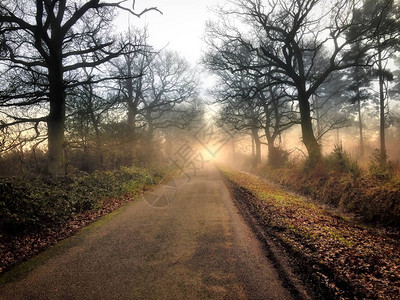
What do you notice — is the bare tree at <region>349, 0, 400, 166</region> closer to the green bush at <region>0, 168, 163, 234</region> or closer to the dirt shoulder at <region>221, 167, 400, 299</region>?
the dirt shoulder at <region>221, 167, 400, 299</region>

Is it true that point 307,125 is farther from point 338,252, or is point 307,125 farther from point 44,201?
point 44,201

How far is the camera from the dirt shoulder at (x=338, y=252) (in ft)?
10.5

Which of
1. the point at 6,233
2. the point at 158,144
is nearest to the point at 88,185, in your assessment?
the point at 6,233

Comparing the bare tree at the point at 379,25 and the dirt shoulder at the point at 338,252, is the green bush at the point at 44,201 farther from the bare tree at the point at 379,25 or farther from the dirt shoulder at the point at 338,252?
the bare tree at the point at 379,25

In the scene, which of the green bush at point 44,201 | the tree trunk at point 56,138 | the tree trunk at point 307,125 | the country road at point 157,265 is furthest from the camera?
the tree trunk at point 307,125

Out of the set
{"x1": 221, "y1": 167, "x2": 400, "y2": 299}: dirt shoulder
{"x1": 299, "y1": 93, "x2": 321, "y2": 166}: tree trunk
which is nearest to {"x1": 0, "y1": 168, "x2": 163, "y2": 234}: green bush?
{"x1": 221, "y1": 167, "x2": 400, "y2": 299}: dirt shoulder

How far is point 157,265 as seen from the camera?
4.09m

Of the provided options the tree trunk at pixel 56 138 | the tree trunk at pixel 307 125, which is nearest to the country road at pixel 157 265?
the tree trunk at pixel 56 138

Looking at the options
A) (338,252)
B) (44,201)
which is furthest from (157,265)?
(44,201)

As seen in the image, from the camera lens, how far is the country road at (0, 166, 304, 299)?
3.33m

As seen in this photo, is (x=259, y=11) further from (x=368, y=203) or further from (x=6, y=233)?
(x=6, y=233)

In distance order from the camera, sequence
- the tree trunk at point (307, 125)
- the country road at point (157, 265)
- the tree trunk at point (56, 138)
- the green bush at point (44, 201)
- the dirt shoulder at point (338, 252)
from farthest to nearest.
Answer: the tree trunk at point (307, 125) → the tree trunk at point (56, 138) → the green bush at point (44, 201) → the country road at point (157, 265) → the dirt shoulder at point (338, 252)

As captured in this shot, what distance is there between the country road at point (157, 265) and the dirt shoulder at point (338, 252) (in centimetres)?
65

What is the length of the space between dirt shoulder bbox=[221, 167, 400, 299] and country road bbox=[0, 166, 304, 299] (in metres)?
0.65
